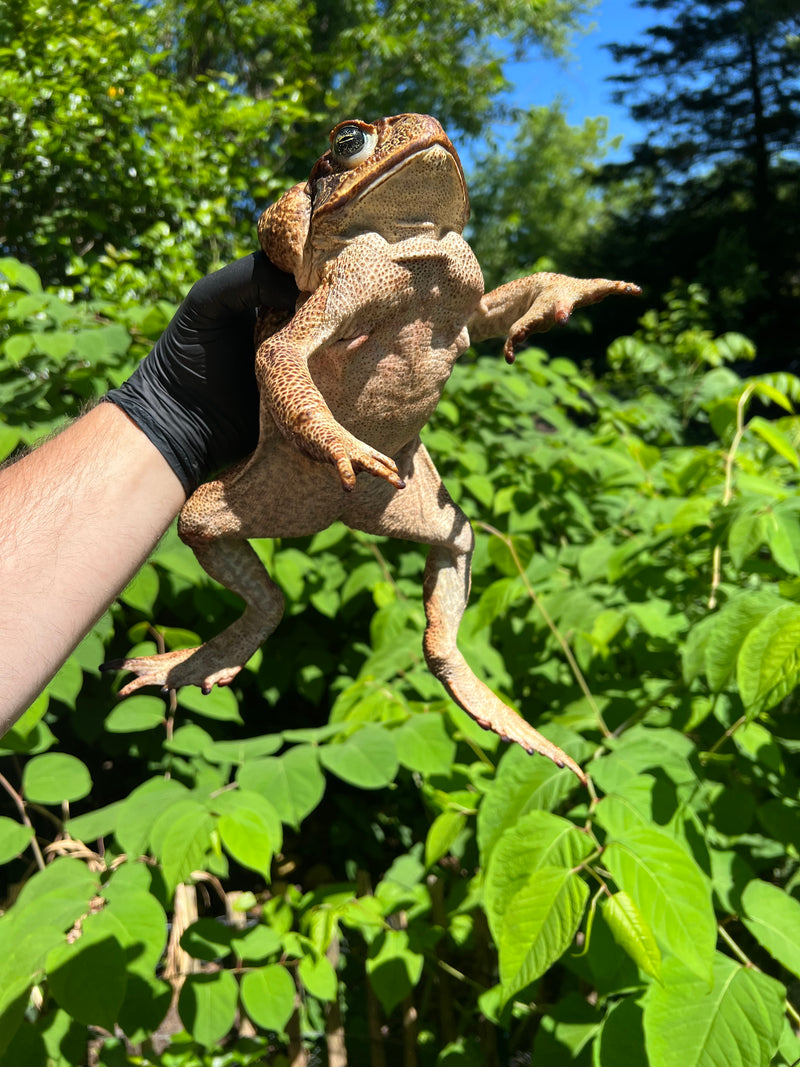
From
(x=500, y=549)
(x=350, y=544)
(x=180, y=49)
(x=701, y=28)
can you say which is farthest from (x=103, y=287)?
(x=701, y=28)

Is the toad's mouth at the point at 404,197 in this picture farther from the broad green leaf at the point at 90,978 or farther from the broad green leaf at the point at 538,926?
the broad green leaf at the point at 90,978

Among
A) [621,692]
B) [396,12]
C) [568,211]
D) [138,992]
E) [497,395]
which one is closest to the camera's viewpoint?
[138,992]

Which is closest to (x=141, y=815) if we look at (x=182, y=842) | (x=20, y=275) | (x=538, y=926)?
(x=182, y=842)

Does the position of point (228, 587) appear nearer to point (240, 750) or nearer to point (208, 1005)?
point (240, 750)

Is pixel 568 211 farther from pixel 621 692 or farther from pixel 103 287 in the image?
pixel 621 692

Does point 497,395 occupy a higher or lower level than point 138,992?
lower
